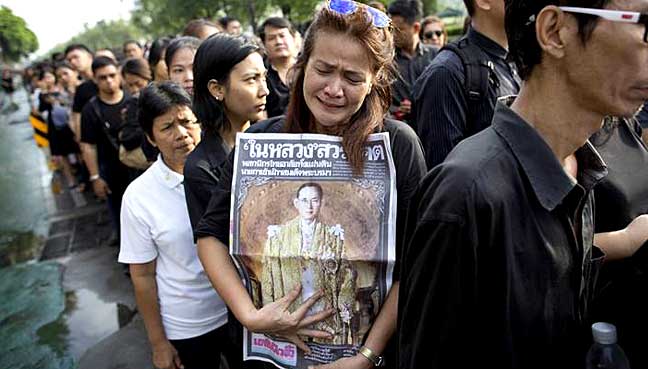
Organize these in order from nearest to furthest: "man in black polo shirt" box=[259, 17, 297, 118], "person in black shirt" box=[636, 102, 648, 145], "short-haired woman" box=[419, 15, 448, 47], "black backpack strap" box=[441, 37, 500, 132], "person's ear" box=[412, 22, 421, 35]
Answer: "person in black shirt" box=[636, 102, 648, 145], "black backpack strap" box=[441, 37, 500, 132], "man in black polo shirt" box=[259, 17, 297, 118], "person's ear" box=[412, 22, 421, 35], "short-haired woman" box=[419, 15, 448, 47]

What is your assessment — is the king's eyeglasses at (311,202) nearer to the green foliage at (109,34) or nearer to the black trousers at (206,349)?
the black trousers at (206,349)

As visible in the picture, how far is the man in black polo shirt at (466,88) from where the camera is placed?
199 cm

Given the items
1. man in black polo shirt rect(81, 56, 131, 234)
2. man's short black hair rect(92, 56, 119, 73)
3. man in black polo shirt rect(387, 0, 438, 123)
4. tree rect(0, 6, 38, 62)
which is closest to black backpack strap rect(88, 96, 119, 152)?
man in black polo shirt rect(81, 56, 131, 234)

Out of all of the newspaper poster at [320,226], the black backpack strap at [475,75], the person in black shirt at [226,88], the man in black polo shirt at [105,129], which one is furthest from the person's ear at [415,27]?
the newspaper poster at [320,226]

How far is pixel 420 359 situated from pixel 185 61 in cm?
257

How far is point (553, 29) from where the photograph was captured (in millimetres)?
954

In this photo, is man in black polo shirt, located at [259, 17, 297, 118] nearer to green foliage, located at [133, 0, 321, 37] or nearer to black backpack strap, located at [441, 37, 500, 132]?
black backpack strap, located at [441, 37, 500, 132]

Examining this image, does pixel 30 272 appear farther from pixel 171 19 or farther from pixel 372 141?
pixel 171 19

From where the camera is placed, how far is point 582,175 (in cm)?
114

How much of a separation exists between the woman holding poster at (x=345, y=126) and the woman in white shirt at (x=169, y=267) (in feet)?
1.52

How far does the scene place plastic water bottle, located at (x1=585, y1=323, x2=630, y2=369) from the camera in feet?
3.23

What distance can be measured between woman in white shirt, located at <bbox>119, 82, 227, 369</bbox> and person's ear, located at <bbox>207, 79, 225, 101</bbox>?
9.5 inches

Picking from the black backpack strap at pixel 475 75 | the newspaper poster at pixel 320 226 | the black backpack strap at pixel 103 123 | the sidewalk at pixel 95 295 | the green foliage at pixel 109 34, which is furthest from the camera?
the green foliage at pixel 109 34

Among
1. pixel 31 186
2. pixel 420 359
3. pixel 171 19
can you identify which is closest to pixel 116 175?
pixel 420 359
